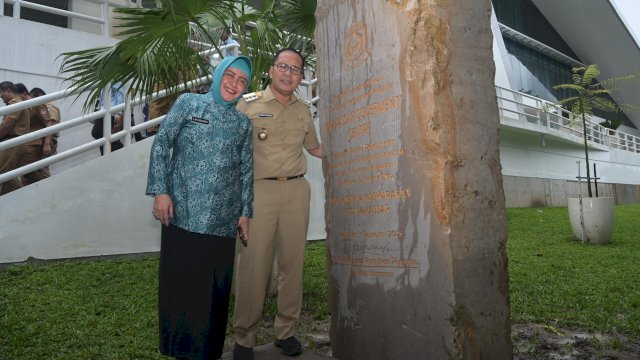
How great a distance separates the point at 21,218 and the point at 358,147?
13.7 ft

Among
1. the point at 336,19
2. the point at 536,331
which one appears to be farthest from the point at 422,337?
the point at 336,19

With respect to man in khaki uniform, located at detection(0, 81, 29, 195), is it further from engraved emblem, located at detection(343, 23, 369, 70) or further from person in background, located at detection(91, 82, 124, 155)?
engraved emblem, located at detection(343, 23, 369, 70)

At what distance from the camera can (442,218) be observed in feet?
8.15

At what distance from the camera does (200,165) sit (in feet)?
8.38

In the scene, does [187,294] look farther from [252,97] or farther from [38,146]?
[38,146]

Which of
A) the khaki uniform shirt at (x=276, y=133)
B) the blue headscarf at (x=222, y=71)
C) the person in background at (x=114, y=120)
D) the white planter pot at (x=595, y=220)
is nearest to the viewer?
the blue headscarf at (x=222, y=71)

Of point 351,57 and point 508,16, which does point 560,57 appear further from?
point 351,57

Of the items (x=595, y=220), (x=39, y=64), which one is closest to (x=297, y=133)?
(x=39, y=64)

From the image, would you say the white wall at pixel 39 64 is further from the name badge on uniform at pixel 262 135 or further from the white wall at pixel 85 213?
the name badge on uniform at pixel 262 135

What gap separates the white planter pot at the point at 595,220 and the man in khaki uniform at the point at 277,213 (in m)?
6.81

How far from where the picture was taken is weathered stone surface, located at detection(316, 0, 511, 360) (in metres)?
2.47

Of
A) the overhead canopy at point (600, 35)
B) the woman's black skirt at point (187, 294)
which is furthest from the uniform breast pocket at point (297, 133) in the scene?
the overhead canopy at point (600, 35)

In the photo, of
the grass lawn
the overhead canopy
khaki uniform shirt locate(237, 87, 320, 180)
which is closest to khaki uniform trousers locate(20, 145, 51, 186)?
the grass lawn

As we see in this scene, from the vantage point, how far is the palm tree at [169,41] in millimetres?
4102
